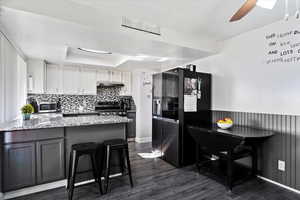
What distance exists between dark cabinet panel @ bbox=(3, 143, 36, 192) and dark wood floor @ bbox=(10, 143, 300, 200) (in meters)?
0.21

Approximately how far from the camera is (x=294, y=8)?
206 cm

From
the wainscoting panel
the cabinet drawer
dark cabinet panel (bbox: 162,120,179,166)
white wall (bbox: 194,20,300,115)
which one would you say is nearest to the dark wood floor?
the wainscoting panel

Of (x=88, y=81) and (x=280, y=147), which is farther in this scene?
(x=88, y=81)

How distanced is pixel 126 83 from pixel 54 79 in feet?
6.73

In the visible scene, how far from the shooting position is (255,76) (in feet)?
8.46

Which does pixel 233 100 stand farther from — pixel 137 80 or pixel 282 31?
pixel 137 80

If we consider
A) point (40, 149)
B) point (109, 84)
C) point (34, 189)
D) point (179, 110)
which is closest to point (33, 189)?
point (34, 189)

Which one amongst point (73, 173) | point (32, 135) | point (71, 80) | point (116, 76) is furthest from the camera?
point (116, 76)

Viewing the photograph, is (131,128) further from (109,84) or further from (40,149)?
(40,149)

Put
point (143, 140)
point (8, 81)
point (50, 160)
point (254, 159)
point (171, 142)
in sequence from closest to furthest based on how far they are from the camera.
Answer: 1. point (50, 160)
2. point (254, 159)
3. point (8, 81)
4. point (171, 142)
5. point (143, 140)

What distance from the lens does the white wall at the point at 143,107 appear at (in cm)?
449

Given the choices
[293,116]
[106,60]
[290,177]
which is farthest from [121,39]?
[290,177]

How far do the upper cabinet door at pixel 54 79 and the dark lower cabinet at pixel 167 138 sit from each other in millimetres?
2833

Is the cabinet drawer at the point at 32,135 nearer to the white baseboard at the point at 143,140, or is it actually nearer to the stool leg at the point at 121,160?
the stool leg at the point at 121,160
